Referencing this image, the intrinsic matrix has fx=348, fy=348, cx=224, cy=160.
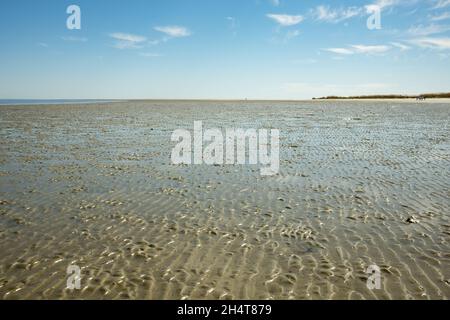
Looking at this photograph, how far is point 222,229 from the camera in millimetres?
7820

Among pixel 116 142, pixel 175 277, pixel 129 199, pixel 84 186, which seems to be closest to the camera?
pixel 175 277

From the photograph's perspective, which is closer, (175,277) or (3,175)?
(175,277)

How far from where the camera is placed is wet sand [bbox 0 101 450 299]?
5633 mm

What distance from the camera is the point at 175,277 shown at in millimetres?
5836

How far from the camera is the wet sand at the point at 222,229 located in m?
5.63

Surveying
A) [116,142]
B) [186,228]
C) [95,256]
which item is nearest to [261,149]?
[116,142]
